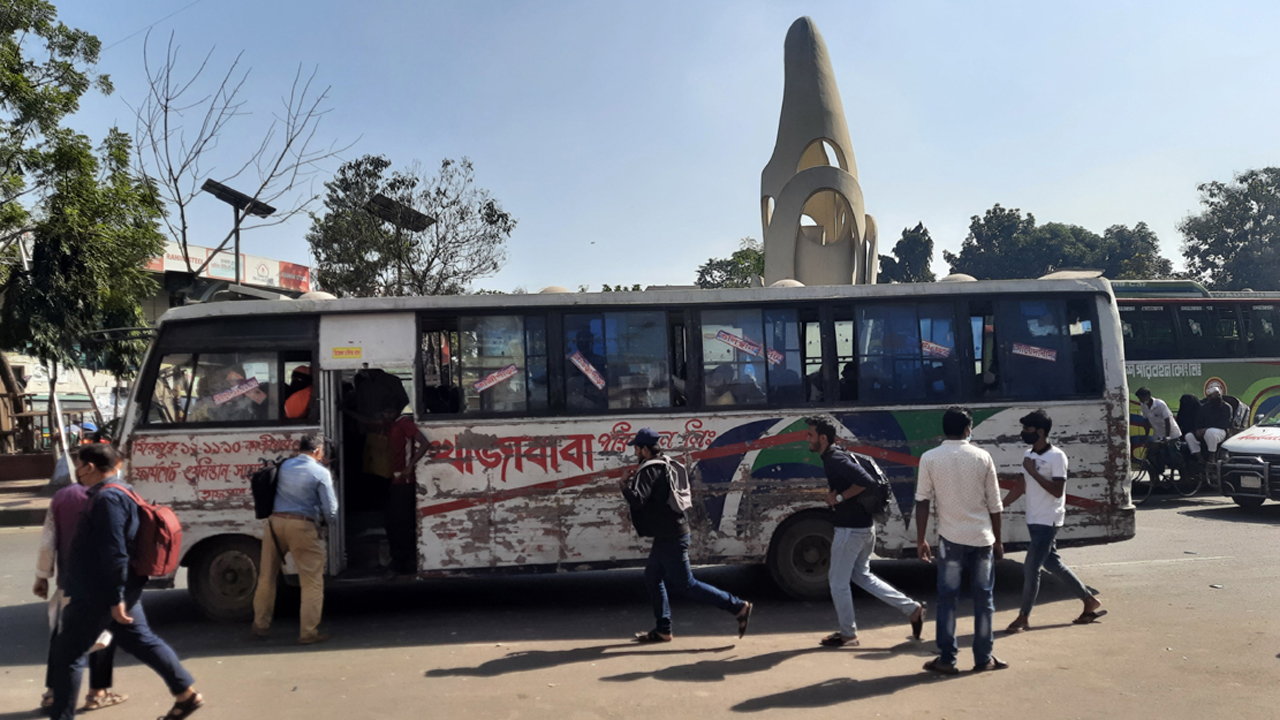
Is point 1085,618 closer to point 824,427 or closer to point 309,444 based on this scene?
point 824,427

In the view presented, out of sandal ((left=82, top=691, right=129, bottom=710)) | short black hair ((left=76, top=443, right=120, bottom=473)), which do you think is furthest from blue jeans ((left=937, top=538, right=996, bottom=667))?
sandal ((left=82, top=691, right=129, bottom=710))

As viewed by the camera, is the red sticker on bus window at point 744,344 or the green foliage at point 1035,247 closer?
the red sticker on bus window at point 744,344

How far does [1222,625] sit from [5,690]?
839cm

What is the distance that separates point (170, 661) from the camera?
4.88 m

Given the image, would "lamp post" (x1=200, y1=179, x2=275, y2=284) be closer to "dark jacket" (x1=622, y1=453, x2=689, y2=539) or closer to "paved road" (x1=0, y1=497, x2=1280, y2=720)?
"paved road" (x1=0, y1=497, x2=1280, y2=720)

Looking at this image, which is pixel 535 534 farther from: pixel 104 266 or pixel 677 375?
pixel 104 266

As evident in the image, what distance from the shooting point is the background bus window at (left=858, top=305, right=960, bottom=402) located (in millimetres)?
7906

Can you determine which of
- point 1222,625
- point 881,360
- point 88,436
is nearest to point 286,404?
point 881,360

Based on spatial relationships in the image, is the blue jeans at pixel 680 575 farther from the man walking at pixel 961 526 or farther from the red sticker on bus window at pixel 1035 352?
the red sticker on bus window at pixel 1035 352

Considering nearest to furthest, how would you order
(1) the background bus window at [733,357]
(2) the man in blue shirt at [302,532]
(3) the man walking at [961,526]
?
(3) the man walking at [961,526], (2) the man in blue shirt at [302,532], (1) the background bus window at [733,357]

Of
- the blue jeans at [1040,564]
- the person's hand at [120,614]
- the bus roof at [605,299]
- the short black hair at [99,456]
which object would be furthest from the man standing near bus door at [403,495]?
the blue jeans at [1040,564]

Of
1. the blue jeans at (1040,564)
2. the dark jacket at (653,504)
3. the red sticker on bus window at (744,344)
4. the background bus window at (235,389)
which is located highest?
the red sticker on bus window at (744,344)

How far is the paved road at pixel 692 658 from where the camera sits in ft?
16.9

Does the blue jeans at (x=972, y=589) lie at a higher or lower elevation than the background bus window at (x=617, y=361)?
lower
